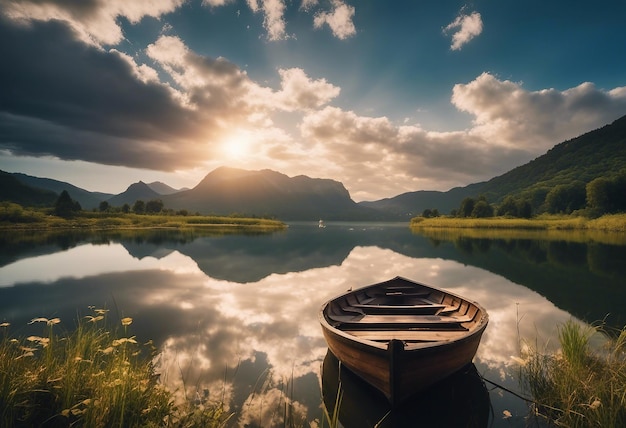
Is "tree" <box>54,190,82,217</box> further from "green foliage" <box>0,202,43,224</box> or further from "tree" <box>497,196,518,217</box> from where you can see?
→ "tree" <box>497,196,518,217</box>

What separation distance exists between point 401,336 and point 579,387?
12.5ft

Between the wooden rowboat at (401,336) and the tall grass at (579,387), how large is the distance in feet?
5.52

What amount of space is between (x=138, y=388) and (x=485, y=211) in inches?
4853

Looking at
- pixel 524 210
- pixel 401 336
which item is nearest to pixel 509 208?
pixel 524 210

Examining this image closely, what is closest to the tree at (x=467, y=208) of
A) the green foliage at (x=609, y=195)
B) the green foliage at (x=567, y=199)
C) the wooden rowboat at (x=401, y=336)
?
the green foliage at (x=567, y=199)

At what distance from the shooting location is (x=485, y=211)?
11012cm

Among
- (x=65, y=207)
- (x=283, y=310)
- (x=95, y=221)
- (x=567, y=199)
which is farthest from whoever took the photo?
(x=567, y=199)

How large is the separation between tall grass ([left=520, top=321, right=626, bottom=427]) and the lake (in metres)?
0.58

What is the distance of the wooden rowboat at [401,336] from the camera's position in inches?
262

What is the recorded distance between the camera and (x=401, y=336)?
342 inches

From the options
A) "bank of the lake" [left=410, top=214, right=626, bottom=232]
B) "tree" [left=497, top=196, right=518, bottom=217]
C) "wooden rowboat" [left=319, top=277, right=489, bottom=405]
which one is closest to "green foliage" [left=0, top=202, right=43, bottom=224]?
"wooden rowboat" [left=319, top=277, right=489, bottom=405]

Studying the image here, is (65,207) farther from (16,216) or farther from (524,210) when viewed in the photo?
(524,210)

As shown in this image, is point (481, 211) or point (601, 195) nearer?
point (601, 195)

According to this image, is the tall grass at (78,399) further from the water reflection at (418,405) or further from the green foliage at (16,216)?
the green foliage at (16,216)
